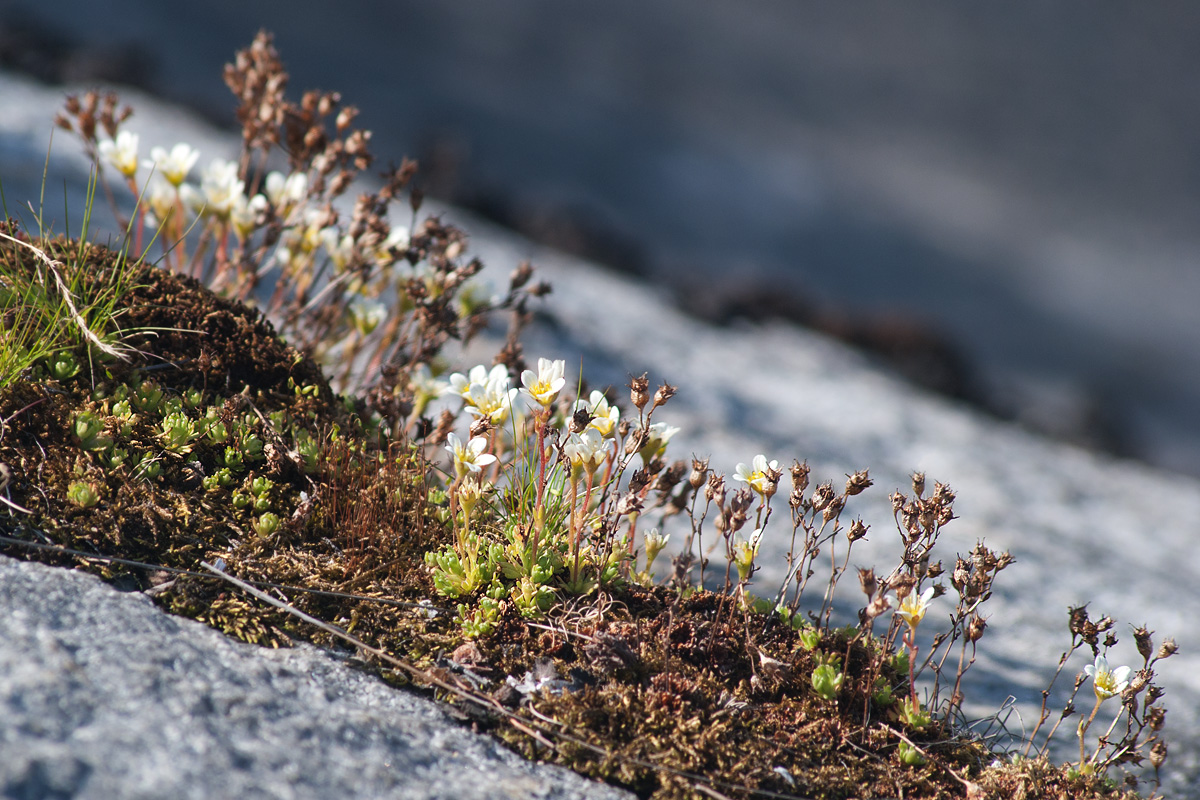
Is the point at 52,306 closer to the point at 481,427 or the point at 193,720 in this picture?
the point at 481,427

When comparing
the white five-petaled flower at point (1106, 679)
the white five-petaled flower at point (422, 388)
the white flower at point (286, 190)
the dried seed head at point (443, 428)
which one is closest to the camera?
the white five-petaled flower at point (1106, 679)

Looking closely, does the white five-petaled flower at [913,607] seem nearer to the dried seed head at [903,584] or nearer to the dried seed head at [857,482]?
the dried seed head at [903,584]

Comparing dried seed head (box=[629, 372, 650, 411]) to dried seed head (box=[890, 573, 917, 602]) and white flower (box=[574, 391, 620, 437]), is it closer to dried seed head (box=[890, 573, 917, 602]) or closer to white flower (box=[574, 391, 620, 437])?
white flower (box=[574, 391, 620, 437])

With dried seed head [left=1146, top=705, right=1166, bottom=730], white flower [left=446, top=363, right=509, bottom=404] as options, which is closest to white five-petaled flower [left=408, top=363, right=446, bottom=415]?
white flower [left=446, top=363, right=509, bottom=404]

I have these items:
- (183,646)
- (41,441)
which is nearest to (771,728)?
(183,646)

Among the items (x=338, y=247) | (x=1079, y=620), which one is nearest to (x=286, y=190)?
(x=338, y=247)

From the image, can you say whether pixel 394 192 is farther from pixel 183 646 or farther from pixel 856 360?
pixel 856 360

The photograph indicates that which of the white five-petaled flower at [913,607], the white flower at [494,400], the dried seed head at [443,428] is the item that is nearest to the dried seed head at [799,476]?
the white five-petaled flower at [913,607]
